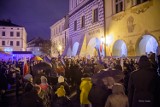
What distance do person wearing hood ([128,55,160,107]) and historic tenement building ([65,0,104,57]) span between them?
19.0 metres

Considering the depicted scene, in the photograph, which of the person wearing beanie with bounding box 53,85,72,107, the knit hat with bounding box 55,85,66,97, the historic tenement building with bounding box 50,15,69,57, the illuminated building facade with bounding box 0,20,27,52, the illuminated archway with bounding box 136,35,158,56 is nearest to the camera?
the person wearing beanie with bounding box 53,85,72,107

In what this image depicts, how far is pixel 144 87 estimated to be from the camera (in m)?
6.27

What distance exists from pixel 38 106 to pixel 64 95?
61.6 inches

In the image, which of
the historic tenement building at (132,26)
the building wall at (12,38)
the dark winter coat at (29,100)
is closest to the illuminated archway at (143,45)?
the historic tenement building at (132,26)

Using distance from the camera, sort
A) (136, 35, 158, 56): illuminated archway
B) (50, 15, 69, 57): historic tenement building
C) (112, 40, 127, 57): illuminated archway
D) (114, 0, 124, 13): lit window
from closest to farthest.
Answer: (136, 35, 158, 56): illuminated archway, (114, 0, 124, 13): lit window, (112, 40, 127, 57): illuminated archway, (50, 15, 69, 57): historic tenement building

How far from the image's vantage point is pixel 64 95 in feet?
27.4

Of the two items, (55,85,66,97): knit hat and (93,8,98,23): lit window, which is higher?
(93,8,98,23): lit window

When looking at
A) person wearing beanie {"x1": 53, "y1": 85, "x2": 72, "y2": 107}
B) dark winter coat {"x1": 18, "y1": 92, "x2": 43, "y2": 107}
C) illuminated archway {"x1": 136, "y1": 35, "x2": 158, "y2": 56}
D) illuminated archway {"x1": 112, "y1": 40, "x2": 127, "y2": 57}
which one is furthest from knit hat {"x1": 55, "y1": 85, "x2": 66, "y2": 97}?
illuminated archway {"x1": 112, "y1": 40, "x2": 127, "y2": 57}

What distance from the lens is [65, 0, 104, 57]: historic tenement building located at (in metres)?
28.4

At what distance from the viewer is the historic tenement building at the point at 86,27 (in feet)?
93.1

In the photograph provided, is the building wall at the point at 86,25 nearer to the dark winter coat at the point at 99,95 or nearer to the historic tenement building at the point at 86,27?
the historic tenement building at the point at 86,27

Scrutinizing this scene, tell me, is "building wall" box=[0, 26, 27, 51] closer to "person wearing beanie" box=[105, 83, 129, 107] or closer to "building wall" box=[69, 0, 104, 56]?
"building wall" box=[69, 0, 104, 56]

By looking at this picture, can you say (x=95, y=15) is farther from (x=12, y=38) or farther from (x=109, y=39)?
(x=12, y=38)

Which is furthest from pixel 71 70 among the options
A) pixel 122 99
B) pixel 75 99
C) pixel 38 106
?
pixel 122 99
